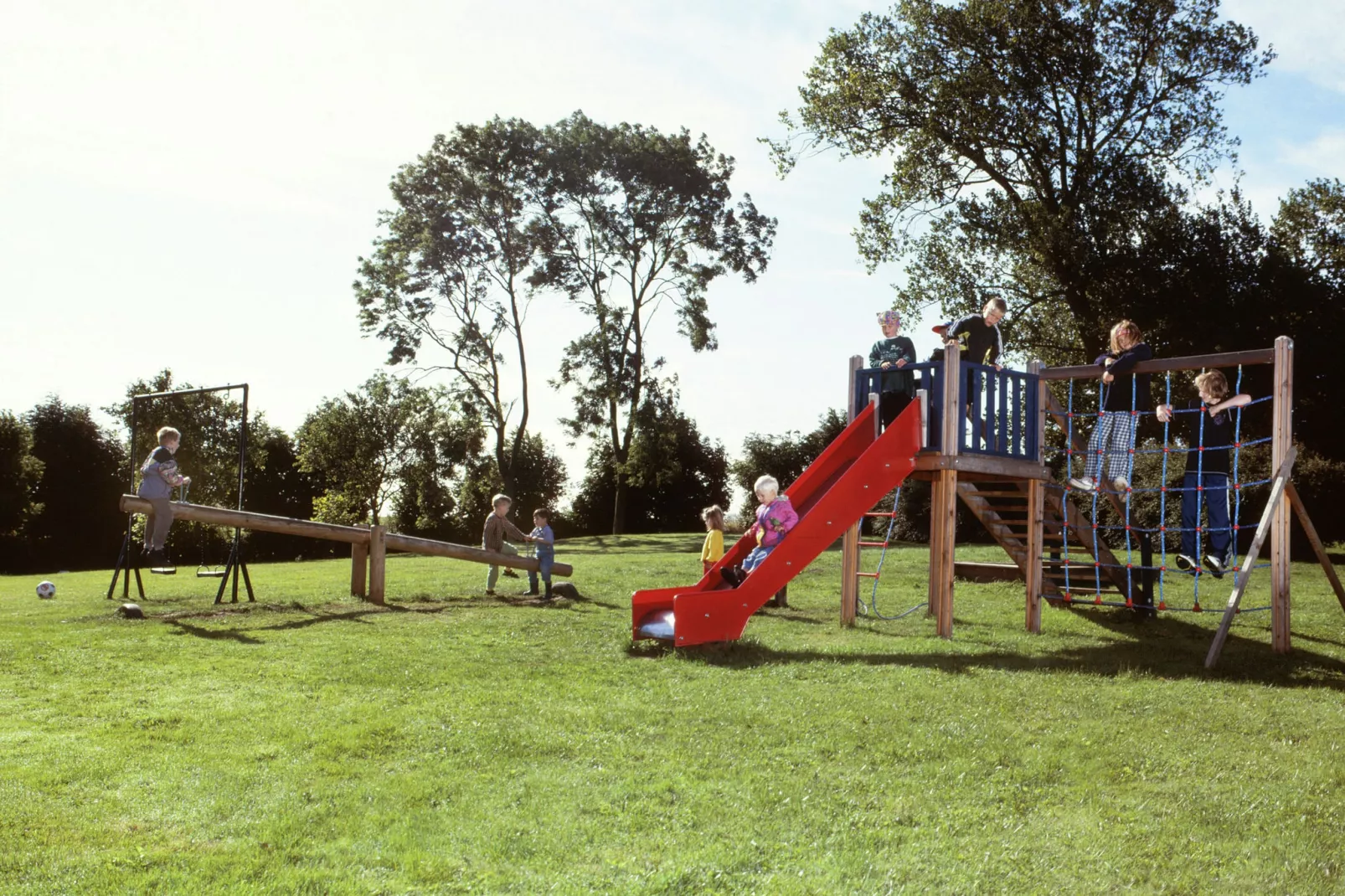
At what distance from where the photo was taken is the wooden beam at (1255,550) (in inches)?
400

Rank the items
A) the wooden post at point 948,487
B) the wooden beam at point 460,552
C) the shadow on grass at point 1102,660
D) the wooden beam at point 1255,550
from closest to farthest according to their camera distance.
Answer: the shadow on grass at point 1102,660 < the wooden beam at point 1255,550 < the wooden post at point 948,487 < the wooden beam at point 460,552

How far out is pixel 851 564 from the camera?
12.9 meters

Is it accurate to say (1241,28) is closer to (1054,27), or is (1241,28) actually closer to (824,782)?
(1054,27)

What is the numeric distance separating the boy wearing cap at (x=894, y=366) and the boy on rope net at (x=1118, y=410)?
83.5 inches

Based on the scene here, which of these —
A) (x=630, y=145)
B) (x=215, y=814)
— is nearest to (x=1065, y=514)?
(x=215, y=814)

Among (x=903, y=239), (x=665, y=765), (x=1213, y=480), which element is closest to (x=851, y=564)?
(x=1213, y=480)

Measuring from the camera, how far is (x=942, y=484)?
39.8 ft

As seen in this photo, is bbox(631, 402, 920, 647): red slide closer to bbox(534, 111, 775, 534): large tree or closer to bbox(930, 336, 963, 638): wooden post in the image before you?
bbox(930, 336, 963, 638): wooden post

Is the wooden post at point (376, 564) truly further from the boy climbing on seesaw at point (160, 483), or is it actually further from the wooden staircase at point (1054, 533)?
the wooden staircase at point (1054, 533)

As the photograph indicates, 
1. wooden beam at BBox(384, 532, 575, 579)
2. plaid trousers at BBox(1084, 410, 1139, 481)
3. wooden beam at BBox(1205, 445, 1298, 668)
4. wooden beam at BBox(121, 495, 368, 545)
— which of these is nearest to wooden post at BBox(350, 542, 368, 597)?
wooden beam at BBox(121, 495, 368, 545)

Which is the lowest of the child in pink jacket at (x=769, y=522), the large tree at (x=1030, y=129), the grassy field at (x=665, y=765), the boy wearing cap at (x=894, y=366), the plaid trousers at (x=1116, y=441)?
the grassy field at (x=665, y=765)

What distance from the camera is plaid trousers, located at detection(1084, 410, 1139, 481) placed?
12.5m

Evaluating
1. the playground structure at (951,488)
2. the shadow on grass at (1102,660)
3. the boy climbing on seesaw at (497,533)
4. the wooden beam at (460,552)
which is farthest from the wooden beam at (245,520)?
the shadow on grass at (1102,660)

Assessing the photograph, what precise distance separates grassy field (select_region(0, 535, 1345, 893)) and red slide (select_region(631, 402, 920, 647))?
34 centimetres
